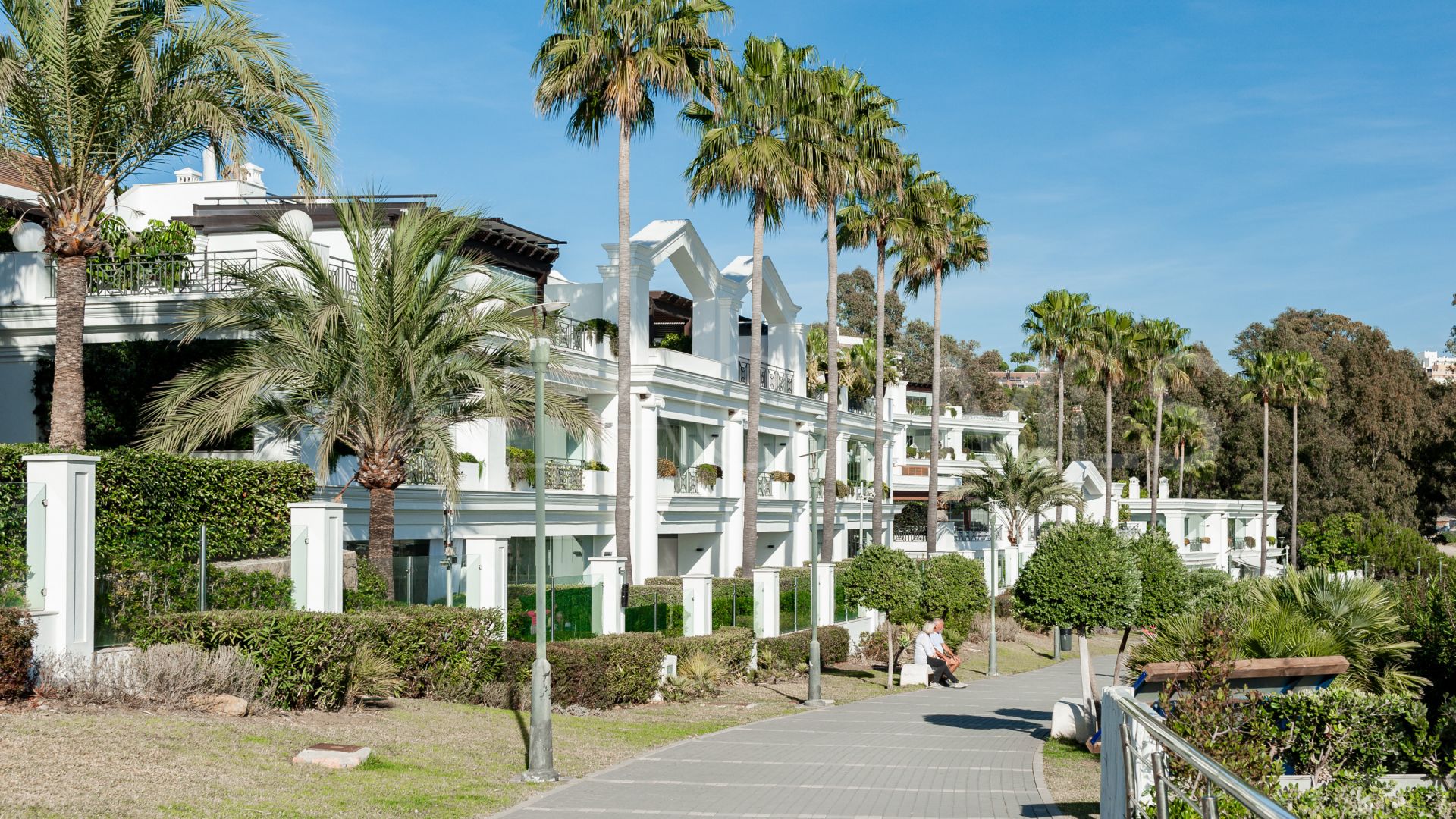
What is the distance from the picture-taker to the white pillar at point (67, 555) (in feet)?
47.7

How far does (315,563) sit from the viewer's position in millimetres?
18859

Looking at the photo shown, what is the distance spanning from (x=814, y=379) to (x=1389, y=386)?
51335mm

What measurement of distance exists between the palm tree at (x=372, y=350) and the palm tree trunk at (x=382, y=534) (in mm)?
35

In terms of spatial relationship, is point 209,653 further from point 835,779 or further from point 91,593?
point 835,779

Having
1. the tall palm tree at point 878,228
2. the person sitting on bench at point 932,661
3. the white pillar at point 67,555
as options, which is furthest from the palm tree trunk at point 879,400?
the white pillar at point 67,555

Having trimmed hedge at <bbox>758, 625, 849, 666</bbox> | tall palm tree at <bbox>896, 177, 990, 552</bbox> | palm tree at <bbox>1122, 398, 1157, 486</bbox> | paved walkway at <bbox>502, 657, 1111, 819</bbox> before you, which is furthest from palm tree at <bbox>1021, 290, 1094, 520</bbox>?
paved walkway at <bbox>502, 657, 1111, 819</bbox>

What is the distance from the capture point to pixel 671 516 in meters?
36.9

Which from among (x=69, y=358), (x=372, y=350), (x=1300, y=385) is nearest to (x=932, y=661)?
(x=372, y=350)

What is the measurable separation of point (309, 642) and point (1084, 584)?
10728 mm

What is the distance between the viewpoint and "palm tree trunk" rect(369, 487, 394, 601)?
21.4m

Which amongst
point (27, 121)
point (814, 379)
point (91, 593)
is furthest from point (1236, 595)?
point (814, 379)

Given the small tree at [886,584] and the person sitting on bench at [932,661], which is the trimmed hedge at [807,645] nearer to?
the small tree at [886,584]

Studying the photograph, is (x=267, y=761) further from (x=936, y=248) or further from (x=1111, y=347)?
(x=1111, y=347)

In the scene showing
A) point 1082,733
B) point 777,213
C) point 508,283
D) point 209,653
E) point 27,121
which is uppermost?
point 777,213
